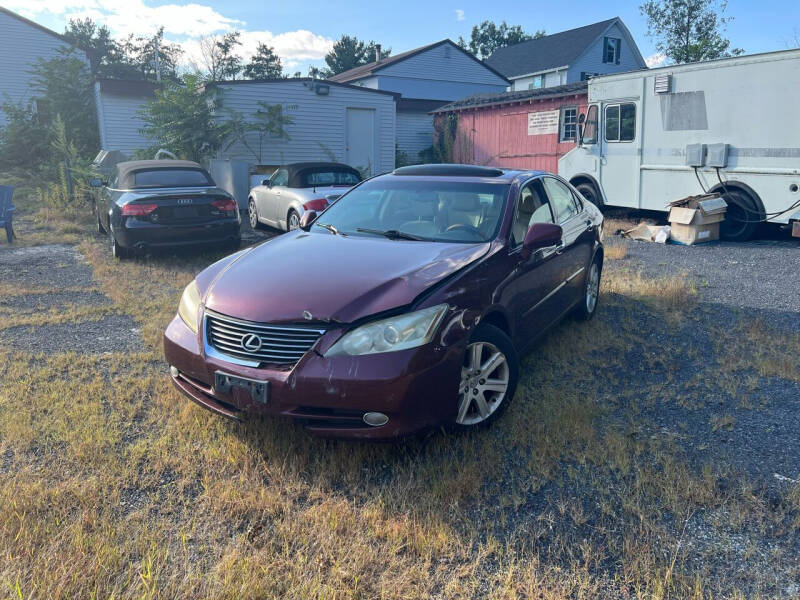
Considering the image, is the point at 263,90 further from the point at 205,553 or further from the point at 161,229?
the point at 205,553

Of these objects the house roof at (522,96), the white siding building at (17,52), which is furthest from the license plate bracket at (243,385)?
the white siding building at (17,52)

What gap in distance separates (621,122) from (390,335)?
10.8 m

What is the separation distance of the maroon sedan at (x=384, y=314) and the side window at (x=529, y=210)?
2cm

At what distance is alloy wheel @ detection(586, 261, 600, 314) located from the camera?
19.4 feet

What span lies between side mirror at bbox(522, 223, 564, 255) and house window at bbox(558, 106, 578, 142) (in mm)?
13223

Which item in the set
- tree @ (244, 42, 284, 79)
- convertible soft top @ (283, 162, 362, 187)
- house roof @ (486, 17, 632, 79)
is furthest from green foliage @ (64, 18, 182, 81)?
convertible soft top @ (283, 162, 362, 187)

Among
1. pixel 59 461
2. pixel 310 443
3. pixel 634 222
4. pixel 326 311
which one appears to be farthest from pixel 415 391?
pixel 634 222

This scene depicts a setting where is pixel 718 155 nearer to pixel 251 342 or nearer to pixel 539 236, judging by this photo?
pixel 539 236

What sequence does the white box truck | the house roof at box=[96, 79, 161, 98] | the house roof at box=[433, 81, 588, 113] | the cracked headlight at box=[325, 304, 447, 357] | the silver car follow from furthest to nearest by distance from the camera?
the house roof at box=[96, 79, 161, 98], the house roof at box=[433, 81, 588, 113], the silver car, the white box truck, the cracked headlight at box=[325, 304, 447, 357]

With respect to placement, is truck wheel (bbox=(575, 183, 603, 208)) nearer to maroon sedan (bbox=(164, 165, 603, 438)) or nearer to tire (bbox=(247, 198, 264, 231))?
tire (bbox=(247, 198, 264, 231))

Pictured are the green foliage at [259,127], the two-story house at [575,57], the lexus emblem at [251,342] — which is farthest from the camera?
the two-story house at [575,57]

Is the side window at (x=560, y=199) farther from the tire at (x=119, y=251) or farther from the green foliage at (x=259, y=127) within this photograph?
the green foliage at (x=259, y=127)

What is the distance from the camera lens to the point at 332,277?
11.4 feet

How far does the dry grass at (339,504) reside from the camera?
2.47m
